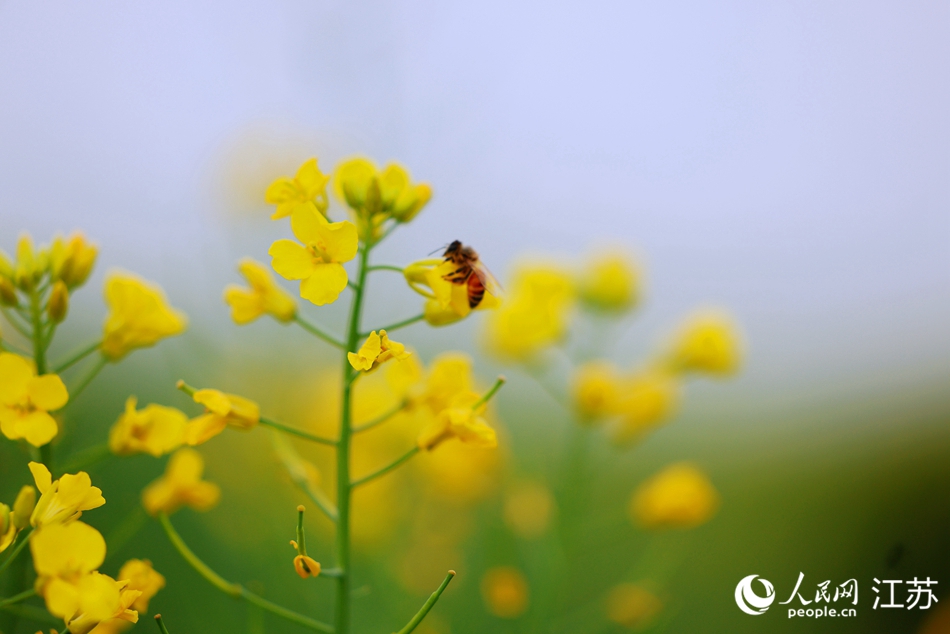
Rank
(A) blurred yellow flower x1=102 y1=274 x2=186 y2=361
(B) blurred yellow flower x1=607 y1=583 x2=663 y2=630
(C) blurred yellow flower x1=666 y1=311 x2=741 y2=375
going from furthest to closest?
(C) blurred yellow flower x1=666 y1=311 x2=741 y2=375 → (B) blurred yellow flower x1=607 y1=583 x2=663 y2=630 → (A) blurred yellow flower x1=102 y1=274 x2=186 y2=361

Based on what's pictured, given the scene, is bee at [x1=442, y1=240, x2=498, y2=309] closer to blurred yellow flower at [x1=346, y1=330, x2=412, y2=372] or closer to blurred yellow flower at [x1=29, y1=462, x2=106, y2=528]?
blurred yellow flower at [x1=346, y1=330, x2=412, y2=372]

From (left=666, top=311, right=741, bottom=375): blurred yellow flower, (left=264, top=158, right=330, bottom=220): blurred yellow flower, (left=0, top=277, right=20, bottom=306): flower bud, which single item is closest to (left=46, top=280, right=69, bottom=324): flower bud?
(left=0, top=277, right=20, bottom=306): flower bud

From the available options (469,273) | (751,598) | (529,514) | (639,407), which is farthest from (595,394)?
(469,273)

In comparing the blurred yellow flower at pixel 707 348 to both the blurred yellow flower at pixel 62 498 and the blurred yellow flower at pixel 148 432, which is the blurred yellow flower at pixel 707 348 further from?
the blurred yellow flower at pixel 62 498

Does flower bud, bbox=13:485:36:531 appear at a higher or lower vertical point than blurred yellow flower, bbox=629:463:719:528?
lower

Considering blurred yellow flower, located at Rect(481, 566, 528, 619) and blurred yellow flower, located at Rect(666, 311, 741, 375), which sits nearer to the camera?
blurred yellow flower, located at Rect(481, 566, 528, 619)
